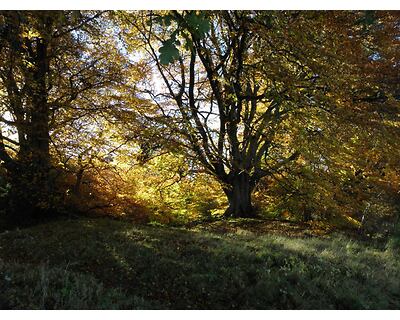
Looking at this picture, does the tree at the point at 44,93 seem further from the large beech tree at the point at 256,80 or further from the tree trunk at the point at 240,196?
the tree trunk at the point at 240,196

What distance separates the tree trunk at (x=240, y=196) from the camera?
11.9 meters

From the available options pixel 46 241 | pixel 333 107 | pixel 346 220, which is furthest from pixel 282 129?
pixel 46 241

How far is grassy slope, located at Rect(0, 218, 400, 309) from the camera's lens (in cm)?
425

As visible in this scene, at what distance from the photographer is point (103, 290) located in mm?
4379

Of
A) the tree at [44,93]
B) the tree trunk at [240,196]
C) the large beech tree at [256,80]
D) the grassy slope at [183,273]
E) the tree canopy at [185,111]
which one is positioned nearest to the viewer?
the grassy slope at [183,273]

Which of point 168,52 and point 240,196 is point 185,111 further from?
point 168,52

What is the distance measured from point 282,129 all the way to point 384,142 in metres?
2.55

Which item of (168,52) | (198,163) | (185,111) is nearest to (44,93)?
(185,111)

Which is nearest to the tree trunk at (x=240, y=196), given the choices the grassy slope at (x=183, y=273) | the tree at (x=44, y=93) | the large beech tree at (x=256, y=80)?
the large beech tree at (x=256, y=80)

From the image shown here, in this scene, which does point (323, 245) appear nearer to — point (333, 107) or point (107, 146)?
point (333, 107)

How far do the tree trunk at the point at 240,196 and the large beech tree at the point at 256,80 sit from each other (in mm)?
34

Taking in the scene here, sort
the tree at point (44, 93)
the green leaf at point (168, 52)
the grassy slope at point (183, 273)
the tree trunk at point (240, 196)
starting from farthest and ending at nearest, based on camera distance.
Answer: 1. the tree trunk at point (240, 196)
2. the tree at point (44, 93)
3. the grassy slope at point (183, 273)
4. the green leaf at point (168, 52)

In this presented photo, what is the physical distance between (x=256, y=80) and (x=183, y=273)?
6536 mm

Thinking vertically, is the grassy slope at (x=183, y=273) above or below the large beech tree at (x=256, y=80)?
below
